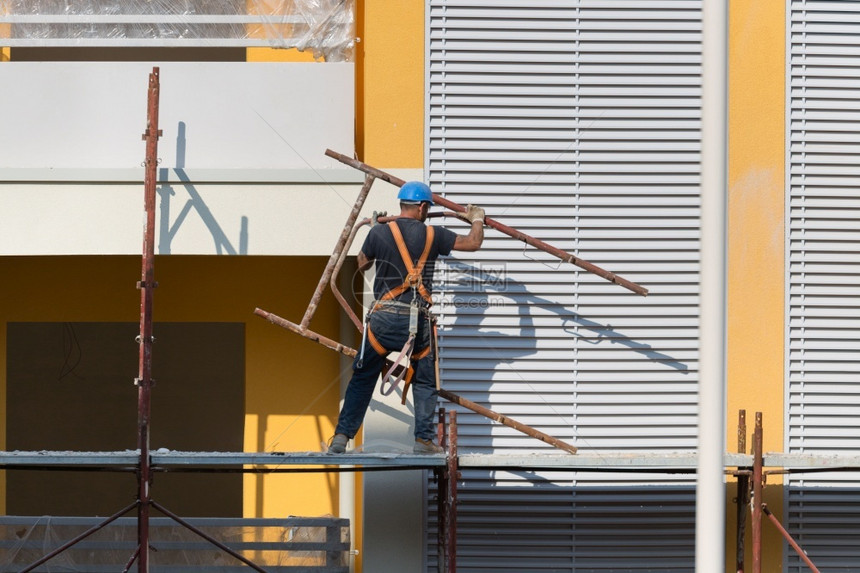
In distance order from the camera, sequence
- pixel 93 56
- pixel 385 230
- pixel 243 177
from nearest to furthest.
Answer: pixel 385 230
pixel 243 177
pixel 93 56

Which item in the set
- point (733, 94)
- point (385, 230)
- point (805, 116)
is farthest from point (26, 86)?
point (805, 116)

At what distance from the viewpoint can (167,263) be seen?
10.2 meters

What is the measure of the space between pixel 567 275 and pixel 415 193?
156 centimetres

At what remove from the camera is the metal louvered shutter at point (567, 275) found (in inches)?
358

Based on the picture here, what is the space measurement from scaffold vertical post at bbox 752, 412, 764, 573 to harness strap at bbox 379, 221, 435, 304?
2.49m

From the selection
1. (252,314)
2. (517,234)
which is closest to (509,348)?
(517,234)

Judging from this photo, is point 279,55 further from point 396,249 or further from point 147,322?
point 147,322

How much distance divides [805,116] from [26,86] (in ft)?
20.0

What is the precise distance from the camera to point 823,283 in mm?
9195

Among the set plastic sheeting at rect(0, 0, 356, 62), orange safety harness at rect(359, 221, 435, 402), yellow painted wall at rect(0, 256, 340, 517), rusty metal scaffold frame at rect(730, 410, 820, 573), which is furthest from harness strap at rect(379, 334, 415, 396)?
plastic sheeting at rect(0, 0, 356, 62)

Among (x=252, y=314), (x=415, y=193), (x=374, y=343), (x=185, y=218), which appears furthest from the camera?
A: (x=252, y=314)

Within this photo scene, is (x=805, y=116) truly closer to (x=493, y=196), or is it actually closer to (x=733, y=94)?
(x=733, y=94)

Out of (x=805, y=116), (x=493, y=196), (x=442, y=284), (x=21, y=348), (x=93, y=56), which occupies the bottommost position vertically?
(x=21, y=348)

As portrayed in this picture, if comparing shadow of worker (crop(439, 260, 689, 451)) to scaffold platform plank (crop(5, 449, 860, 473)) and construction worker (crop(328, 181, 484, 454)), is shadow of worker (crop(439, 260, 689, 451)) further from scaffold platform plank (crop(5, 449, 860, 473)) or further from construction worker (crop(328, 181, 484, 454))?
construction worker (crop(328, 181, 484, 454))
